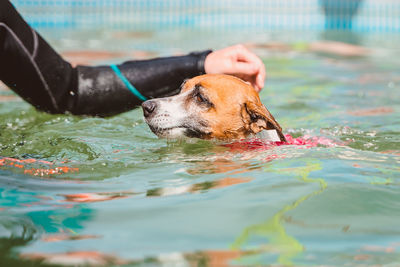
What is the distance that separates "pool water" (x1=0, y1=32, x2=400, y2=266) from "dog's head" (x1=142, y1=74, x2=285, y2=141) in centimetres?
14

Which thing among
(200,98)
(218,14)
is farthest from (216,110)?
(218,14)

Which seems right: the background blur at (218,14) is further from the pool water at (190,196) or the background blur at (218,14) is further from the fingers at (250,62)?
the fingers at (250,62)

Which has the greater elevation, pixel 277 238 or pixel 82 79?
pixel 82 79

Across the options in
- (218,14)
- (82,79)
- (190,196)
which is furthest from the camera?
(218,14)

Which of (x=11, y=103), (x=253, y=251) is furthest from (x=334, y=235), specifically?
(x=11, y=103)

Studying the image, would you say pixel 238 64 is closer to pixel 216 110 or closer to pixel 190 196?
pixel 216 110

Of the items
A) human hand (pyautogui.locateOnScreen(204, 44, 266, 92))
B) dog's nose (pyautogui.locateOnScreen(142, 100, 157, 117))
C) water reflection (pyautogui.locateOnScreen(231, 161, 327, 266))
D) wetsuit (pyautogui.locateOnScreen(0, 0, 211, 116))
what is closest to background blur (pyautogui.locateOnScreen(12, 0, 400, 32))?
wetsuit (pyautogui.locateOnScreen(0, 0, 211, 116))

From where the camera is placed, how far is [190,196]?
2809mm

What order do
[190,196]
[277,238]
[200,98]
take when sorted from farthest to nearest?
[200,98], [190,196], [277,238]

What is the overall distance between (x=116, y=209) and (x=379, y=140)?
2.72m

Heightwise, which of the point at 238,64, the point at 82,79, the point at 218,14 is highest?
the point at 238,64

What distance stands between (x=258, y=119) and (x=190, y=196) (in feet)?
5.08

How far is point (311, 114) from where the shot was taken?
6016 millimetres

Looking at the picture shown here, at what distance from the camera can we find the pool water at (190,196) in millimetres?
2135
